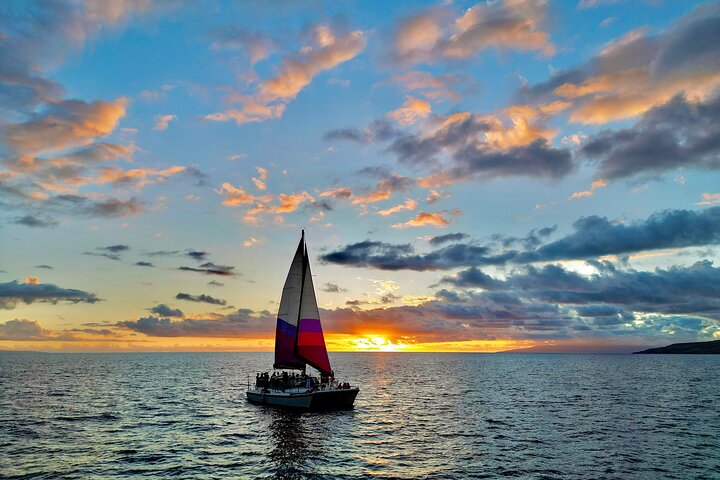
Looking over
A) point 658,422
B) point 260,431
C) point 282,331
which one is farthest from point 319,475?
point 658,422

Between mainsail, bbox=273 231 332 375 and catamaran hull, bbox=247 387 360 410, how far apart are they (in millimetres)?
3796

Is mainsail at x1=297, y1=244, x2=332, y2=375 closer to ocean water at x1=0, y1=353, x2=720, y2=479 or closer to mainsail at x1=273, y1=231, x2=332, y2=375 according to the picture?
mainsail at x1=273, y1=231, x2=332, y2=375

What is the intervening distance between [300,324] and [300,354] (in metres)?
3.97

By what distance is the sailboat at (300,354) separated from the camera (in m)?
61.7

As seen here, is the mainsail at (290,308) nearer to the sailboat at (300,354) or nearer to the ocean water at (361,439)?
the sailboat at (300,354)

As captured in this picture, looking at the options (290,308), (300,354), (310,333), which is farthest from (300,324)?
(300,354)

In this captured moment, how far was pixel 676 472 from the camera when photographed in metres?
37.2

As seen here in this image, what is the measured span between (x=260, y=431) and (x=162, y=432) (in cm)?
995

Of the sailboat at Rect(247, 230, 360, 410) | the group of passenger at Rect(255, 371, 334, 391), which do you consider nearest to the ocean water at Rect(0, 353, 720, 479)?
the sailboat at Rect(247, 230, 360, 410)

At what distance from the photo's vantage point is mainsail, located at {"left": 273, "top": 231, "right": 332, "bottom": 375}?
65312 millimetres

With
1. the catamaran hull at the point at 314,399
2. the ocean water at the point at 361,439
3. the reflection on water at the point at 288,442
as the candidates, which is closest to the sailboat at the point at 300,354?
the catamaran hull at the point at 314,399

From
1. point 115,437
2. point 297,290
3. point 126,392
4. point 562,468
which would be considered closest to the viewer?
point 562,468

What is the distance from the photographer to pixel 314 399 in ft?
196

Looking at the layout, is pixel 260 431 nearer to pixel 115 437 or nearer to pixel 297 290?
pixel 115 437
